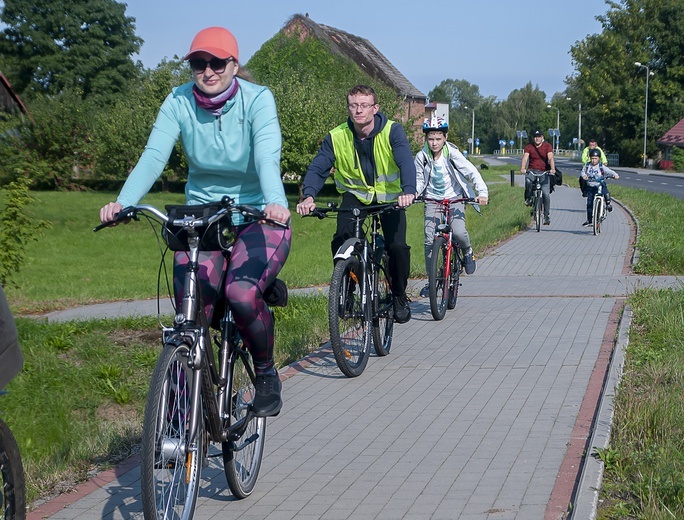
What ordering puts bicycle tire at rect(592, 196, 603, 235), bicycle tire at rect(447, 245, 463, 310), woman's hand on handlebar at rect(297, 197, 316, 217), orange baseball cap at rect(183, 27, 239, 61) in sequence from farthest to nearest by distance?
bicycle tire at rect(592, 196, 603, 235), bicycle tire at rect(447, 245, 463, 310), woman's hand on handlebar at rect(297, 197, 316, 217), orange baseball cap at rect(183, 27, 239, 61)

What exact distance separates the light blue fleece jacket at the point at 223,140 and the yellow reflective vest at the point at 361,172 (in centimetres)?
354

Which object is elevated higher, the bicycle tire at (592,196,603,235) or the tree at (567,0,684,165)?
the tree at (567,0,684,165)

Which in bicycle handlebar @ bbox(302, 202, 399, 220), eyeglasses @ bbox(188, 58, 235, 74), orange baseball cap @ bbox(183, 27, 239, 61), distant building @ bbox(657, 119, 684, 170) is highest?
orange baseball cap @ bbox(183, 27, 239, 61)

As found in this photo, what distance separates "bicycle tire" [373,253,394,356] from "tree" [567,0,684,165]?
81319 mm

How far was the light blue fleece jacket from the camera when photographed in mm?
4594

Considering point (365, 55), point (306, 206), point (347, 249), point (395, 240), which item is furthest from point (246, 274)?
point (365, 55)

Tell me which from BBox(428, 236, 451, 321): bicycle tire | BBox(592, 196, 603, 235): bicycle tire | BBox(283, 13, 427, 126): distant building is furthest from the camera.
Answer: BBox(283, 13, 427, 126): distant building

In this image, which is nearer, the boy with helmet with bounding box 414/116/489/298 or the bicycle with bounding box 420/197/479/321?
the bicycle with bounding box 420/197/479/321

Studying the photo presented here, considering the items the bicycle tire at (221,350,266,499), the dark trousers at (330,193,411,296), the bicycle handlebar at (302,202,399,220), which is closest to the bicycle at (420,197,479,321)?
the dark trousers at (330,193,411,296)

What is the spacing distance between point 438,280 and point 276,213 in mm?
6616

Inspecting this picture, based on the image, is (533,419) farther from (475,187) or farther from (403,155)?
(475,187)

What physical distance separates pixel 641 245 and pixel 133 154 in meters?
45.8

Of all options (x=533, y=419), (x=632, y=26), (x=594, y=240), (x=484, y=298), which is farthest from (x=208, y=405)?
(x=632, y=26)

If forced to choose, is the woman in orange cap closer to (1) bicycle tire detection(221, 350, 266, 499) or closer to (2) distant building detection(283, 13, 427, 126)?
(1) bicycle tire detection(221, 350, 266, 499)
